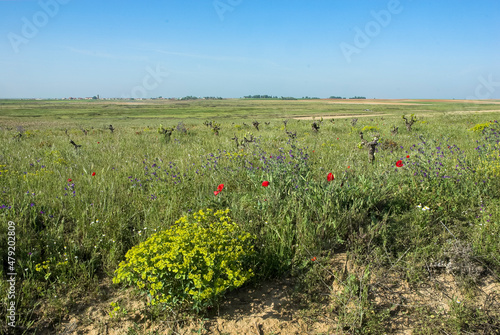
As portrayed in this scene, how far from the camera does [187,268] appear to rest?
7.69 feet

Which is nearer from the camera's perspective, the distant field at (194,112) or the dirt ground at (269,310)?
the dirt ground at (269,310)

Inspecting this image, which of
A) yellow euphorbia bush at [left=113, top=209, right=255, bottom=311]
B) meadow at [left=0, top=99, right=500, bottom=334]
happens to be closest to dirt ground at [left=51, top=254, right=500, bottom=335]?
meadow at [left=0, top=99, right=500, bottom=334]

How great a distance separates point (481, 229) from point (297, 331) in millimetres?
2325

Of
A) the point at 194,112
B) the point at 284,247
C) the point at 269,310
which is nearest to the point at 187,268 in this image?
the point at 269,310

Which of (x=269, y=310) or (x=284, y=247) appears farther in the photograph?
(x=284, y=247)

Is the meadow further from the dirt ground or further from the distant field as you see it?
the distant field
